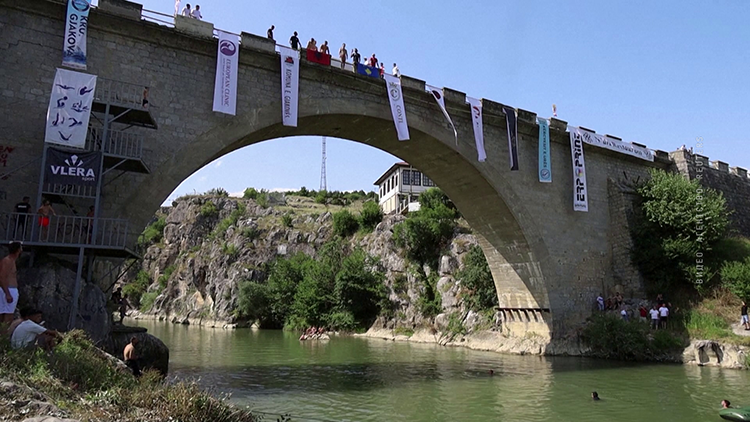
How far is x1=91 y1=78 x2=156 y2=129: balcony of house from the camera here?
1282 cm

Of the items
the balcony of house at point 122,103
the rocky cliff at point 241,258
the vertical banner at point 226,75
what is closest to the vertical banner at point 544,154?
the rocky cliff at point 241,258

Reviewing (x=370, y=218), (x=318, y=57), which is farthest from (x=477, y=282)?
(x=370, y=218)

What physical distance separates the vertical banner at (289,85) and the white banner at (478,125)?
7.30m

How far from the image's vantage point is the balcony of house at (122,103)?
12.8 m

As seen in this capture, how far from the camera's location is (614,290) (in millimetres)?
24172

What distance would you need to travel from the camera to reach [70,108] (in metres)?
12.6

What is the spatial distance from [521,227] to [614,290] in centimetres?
591

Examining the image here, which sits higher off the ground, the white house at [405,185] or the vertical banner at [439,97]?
the white house at [405,185]

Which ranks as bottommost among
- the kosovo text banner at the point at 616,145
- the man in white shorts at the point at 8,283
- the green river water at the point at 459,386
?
the green river water at the point at 459,386

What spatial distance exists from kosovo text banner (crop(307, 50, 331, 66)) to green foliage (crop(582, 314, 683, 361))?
47.5 ft

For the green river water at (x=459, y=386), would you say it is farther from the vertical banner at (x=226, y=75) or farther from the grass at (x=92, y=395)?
the vertical banner at (x=226, y=75)

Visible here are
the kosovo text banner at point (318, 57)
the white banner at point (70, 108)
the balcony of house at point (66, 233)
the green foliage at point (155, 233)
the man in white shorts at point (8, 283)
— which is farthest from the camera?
the green foliage at point (155, 233)

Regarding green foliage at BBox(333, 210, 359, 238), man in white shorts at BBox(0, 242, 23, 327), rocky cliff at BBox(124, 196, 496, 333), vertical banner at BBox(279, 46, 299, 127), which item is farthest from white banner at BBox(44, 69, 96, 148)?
green foliage at BBox(333, 210, 359, 238)

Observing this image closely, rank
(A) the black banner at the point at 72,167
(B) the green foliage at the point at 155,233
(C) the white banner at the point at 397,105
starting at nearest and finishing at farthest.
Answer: (A) the black banner at the point at 72,167, (C) the white banner at the point at 397,105, (B) the green foliage at the point at 155,233
